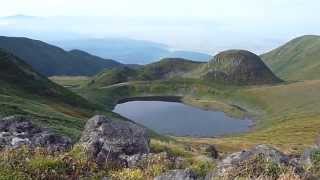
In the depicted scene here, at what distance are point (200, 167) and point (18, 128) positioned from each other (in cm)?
1053

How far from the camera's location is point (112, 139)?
70.4 ft

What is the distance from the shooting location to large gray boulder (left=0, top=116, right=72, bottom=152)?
22906 mm

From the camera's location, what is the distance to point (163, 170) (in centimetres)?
1739

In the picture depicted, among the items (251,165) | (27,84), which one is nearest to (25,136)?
(251,165)

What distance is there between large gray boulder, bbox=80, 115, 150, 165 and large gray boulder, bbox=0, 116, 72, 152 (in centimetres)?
165

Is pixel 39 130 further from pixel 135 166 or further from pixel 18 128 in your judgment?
pixel 135 166

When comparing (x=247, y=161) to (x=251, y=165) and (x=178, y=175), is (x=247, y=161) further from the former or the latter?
(x=178, y=175)

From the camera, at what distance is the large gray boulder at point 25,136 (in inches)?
902

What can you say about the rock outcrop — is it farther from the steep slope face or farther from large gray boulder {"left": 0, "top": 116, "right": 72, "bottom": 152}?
the steep slope face

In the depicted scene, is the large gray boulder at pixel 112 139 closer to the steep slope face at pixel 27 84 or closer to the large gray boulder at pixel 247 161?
the large gray boulder at pixel 247 161

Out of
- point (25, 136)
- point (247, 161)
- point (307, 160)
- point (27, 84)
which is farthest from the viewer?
point (27, 84)

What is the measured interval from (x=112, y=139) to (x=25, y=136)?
4.93m

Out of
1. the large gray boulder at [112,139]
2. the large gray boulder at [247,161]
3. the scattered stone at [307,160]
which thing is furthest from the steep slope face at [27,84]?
the large gray boulder at [247,161]

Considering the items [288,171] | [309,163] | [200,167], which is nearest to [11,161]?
[200,167]
